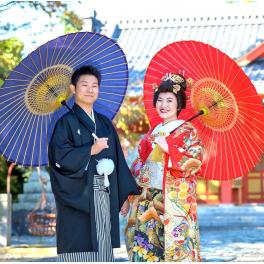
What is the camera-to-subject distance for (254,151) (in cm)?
541

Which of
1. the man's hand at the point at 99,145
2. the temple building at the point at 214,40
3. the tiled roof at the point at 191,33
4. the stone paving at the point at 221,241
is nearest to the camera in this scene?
the man's hand at the point at 99,145

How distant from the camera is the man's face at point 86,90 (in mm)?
4879

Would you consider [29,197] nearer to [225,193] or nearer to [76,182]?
[225,193]

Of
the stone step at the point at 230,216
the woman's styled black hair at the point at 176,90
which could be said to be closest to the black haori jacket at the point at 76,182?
the woman's styled black hair at the point at 176,90

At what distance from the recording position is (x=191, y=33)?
1995 centimetres

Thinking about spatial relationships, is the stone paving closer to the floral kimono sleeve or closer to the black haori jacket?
the floral kimono sleeve

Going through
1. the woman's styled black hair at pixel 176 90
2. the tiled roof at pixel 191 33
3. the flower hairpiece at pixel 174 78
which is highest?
the tiled roof at pixel 191 33

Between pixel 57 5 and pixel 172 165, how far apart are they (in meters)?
4.57

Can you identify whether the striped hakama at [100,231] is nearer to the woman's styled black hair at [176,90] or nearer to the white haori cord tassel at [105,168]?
the white haori cord tassel at [105,168]

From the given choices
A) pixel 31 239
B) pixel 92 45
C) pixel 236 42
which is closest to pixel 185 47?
pixel 92 45

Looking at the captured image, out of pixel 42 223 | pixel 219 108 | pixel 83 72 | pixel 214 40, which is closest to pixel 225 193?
pixel 214 40

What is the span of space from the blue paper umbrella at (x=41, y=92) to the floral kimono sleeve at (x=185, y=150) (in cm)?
78

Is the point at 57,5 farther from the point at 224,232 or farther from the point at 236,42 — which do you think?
the point at 236,42

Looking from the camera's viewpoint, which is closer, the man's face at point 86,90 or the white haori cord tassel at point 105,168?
the white haori cord tassel at point 105,168
